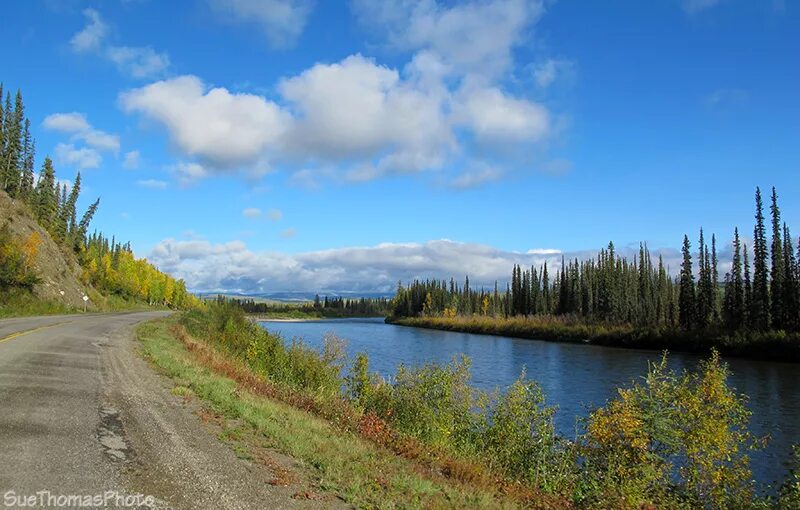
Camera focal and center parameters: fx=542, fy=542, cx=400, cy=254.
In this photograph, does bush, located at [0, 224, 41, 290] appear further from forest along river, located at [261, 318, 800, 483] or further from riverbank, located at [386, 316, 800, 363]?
riverbank, located at [386, 316, 800, 363]

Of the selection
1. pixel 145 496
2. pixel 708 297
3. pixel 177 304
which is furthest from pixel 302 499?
pixel 177 304

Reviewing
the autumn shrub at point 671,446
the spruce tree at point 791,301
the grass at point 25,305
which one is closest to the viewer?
the autumn shrub at point 671,446

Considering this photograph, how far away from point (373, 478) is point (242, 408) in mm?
4431

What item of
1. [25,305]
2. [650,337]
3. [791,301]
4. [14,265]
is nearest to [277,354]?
[25,305]

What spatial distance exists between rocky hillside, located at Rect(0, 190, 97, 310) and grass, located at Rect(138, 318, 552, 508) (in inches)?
1993

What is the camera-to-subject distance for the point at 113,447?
8.23m

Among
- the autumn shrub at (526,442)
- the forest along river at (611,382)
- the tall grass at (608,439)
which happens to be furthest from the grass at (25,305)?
the autumn shrub at (526,442)

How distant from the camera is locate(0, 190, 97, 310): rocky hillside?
5725 cm

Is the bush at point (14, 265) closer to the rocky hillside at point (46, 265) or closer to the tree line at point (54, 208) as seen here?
the rocky hillside at point (46, 265)

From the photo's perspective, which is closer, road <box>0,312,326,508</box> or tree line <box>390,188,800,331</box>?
road <box>0,312,326,508</box>

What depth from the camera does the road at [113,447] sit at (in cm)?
670

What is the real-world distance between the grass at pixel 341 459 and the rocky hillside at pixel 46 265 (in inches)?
1993

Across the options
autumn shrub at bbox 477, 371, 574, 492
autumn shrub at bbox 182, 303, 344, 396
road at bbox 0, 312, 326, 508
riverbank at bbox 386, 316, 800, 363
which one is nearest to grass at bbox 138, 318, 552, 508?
road at bbox 0, 312, 326, 508

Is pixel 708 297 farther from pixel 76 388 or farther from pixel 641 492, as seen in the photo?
pixel 76 388
